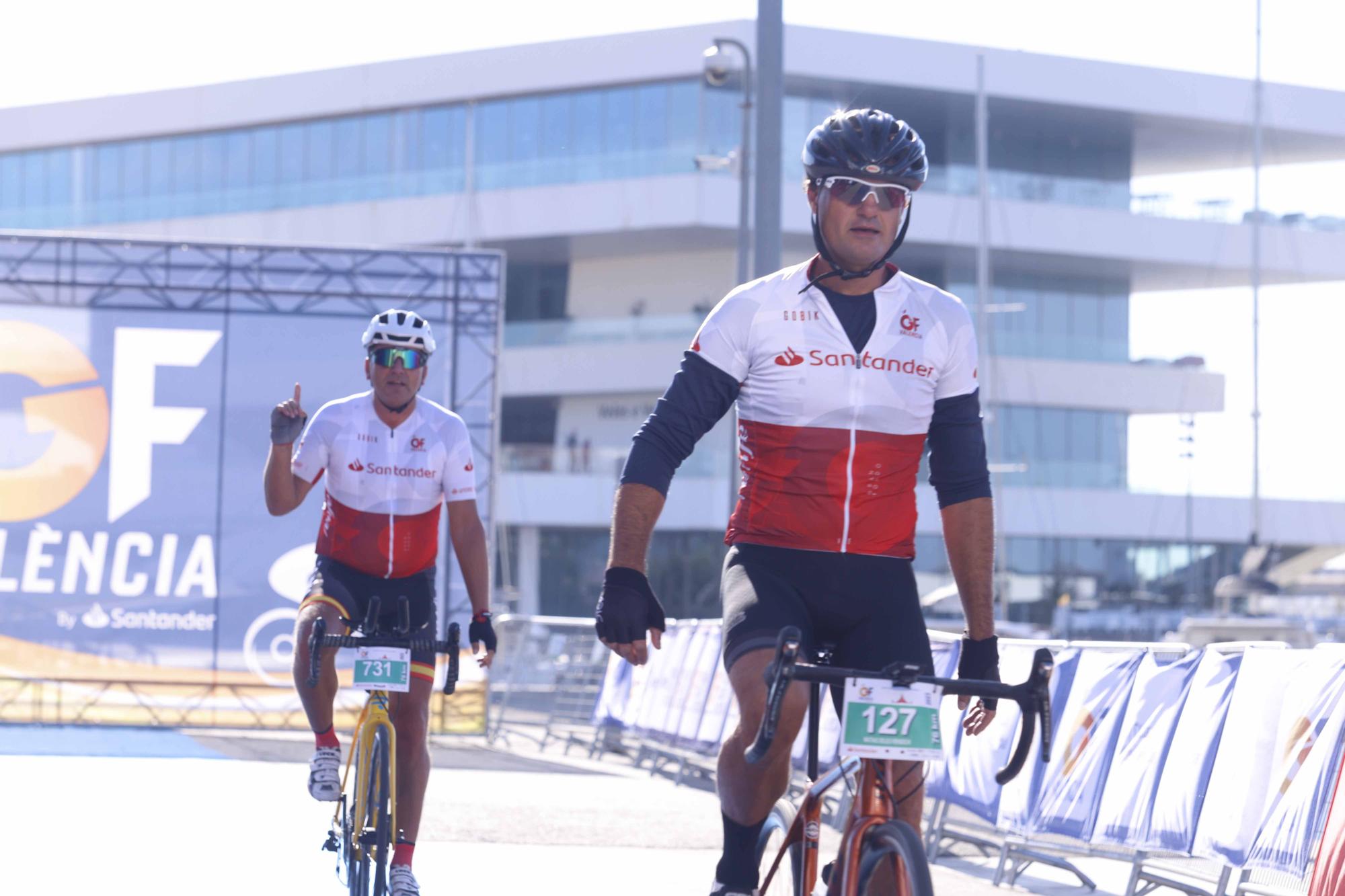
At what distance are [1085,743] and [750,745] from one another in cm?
534

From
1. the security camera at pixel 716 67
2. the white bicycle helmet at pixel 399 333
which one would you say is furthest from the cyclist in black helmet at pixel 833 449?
the security camera at pixel 716 67

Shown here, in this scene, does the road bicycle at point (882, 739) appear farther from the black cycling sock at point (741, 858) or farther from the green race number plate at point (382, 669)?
the green race number plate at point (382, 669)

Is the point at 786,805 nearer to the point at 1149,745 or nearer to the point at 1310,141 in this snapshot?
the point at 1149,745

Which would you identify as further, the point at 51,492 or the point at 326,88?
the point at 326,88

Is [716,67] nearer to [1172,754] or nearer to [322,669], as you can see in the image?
[1172,754]

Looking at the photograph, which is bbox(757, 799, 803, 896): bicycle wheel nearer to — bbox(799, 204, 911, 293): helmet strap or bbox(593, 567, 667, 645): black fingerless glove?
bbox(593, 567, 667, 645): black fingerless glove

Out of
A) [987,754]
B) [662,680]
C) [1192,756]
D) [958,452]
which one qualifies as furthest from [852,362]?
[662,680]

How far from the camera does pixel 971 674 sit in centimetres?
461

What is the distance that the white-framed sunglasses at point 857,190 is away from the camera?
475 centimetres

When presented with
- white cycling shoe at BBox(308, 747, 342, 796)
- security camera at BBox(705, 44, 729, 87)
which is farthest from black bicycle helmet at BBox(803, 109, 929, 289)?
security camera at BBox(705, 44, 729, 87)

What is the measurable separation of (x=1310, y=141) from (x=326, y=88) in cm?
2878

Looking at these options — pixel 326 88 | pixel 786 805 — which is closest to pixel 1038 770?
pixel 786 805

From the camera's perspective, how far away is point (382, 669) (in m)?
7.14

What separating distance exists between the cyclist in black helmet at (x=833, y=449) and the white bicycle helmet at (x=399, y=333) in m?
2.90
